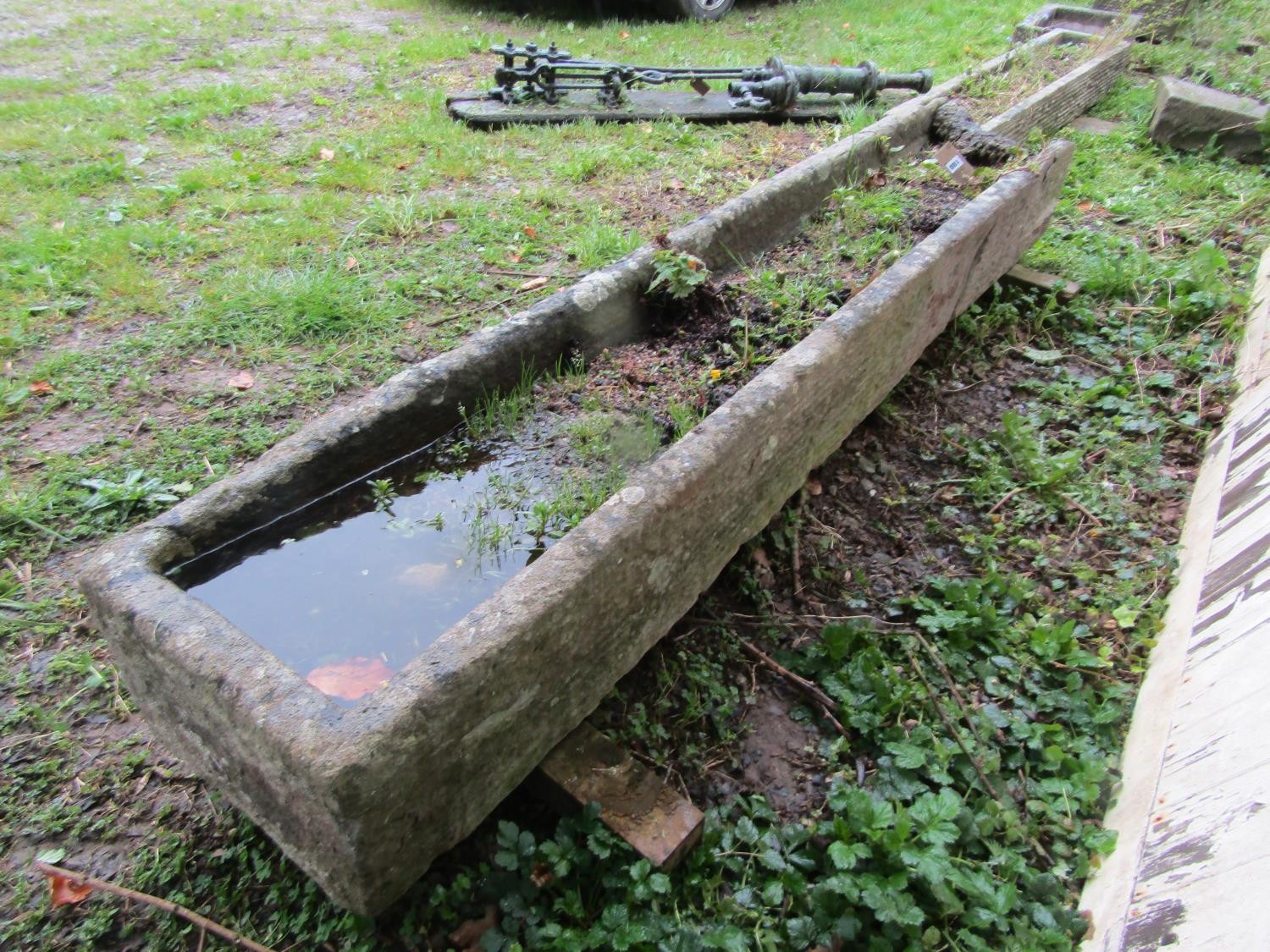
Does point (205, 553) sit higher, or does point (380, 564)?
point (205, 553)

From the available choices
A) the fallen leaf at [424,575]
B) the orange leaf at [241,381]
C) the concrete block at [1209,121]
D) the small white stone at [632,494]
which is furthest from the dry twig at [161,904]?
the concrete block at [1209,121]

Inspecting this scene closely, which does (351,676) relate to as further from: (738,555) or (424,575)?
(738,555)

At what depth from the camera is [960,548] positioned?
2.91 metres

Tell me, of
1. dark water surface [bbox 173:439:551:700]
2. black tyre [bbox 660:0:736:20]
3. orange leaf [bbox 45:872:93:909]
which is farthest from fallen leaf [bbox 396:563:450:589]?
black tyre [bbox 660:0:736:20]

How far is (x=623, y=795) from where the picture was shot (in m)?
1.86

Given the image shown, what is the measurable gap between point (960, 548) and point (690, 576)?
130 centimetres

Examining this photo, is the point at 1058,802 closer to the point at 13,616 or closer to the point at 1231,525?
the point at 1231,525

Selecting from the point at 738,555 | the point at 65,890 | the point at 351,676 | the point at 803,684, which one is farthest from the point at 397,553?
the point at 803,684

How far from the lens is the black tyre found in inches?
314

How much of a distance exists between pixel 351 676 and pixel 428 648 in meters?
0.42

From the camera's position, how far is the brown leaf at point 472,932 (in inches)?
66.2

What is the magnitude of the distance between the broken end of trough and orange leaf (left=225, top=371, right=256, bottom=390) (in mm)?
1096

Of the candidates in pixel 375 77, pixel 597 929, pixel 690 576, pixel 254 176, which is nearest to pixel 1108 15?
pixel 375 77

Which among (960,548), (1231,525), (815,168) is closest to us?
(1231,525)
